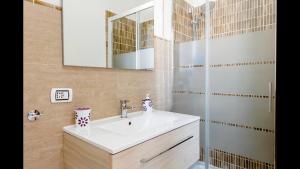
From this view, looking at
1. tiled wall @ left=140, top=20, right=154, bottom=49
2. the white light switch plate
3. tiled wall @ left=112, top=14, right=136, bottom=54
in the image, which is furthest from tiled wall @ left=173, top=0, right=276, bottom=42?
the white light switch plate

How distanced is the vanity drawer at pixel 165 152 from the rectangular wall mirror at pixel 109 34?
0.66 metres

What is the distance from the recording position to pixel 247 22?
160 centimetres

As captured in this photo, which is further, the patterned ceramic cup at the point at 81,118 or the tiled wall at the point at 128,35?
the tiled wall at the point at 128,35

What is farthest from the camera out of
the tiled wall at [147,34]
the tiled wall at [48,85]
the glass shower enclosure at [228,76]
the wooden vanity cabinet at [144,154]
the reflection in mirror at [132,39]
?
the tiled wall at [147,34]

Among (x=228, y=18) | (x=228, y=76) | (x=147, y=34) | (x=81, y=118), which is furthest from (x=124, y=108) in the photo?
(x=228, y=18)

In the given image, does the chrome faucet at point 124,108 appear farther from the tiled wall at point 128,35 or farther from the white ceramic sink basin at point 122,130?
the tiled wall at point 128,35

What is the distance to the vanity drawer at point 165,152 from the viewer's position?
0.85 meters

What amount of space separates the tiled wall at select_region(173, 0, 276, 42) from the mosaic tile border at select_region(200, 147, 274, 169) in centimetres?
115

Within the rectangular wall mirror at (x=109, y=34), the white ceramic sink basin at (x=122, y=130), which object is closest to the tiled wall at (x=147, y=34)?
the rectangular wall mirror at (x=109, y=34)

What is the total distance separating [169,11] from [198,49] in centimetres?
55

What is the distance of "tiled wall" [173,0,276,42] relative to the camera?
151cm

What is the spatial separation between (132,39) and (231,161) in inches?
58.7
